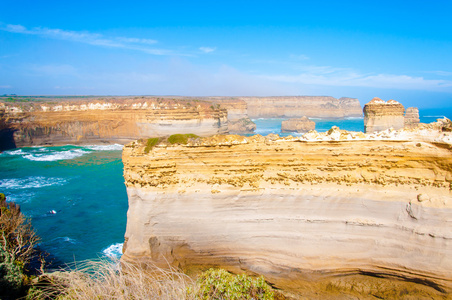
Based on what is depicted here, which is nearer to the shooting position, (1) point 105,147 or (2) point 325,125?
(1) point 105,147

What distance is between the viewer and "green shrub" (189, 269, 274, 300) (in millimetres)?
6780

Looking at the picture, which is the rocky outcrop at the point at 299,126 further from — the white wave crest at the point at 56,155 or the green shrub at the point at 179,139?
the green shrub at the point at 179,139

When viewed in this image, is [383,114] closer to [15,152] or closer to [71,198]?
[71,198]

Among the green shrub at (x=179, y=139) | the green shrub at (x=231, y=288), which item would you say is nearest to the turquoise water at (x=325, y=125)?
the green shrub at (x=179, y=139)

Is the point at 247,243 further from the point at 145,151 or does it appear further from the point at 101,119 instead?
the point at 101,119

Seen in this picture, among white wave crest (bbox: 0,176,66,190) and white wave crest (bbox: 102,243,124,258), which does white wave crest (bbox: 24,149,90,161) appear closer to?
white wave crest (bbox: 0,176,66,190)

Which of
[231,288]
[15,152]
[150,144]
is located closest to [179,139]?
[150,144]

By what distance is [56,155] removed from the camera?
3862 cm

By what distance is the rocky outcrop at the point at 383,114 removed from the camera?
69.5ft

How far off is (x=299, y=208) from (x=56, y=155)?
130ft

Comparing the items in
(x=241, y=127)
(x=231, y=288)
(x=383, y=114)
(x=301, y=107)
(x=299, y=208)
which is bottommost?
(x=231, y=288)

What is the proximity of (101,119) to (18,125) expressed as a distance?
12.4 meters

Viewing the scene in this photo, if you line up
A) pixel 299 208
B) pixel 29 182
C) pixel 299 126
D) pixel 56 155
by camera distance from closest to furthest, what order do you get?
pixel 299 208 < pixel 29 182 < pixel 56 155 < pixel 299 126

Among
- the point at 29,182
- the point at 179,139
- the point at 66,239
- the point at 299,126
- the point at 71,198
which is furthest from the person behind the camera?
the point at 299,126
